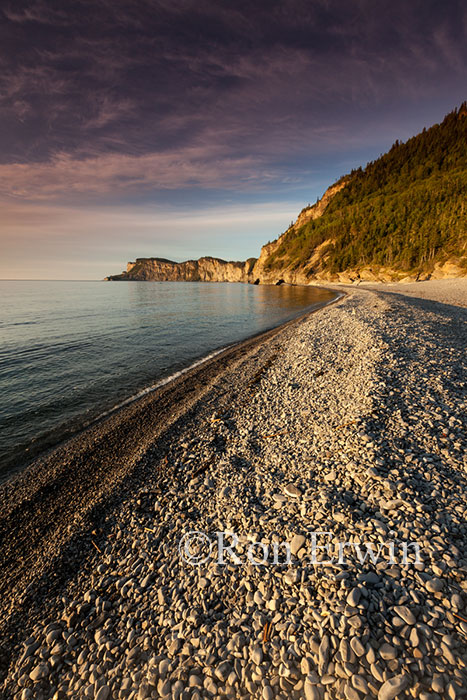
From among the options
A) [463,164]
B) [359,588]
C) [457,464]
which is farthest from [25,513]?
[463,164]

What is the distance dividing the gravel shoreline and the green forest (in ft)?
293

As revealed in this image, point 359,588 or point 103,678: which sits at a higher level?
point 359,588

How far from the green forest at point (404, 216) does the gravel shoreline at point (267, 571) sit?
89.3 meters

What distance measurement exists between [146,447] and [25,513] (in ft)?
12.6

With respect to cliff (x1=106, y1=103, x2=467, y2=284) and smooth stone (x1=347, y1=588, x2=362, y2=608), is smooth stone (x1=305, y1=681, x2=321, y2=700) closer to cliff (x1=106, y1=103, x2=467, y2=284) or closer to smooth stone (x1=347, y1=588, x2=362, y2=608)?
smooth stone (x1=347, y1=588, x2=362, y2=608)

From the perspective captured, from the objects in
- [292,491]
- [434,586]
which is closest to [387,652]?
[434,586]

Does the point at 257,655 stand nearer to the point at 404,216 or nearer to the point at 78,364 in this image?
the point at 78,364

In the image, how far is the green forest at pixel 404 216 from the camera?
270ft

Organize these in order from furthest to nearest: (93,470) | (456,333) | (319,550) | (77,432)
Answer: (456,333) < (77,432) < (93,470) < (319,550)

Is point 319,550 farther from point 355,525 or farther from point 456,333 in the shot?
point 456,333

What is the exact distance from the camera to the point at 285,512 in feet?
19.9

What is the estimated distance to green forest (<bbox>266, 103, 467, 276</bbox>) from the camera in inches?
3246

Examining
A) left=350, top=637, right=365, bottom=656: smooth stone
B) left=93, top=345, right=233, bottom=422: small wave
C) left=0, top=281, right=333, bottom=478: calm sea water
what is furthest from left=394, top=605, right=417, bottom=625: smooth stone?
left=93, top=345, right=233, bottom=422: small wave

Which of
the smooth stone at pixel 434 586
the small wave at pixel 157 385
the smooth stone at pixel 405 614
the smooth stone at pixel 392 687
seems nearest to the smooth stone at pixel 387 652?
the smooth stone at pixel 392 687
